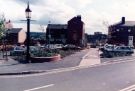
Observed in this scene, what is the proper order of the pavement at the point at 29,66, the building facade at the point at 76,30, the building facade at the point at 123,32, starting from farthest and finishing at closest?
1. the building facade at the point at 123,32
2. the building facade at the point at 76,30
3. the pavement at the point at 29,66

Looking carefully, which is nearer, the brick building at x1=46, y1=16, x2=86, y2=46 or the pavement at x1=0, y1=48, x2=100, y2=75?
the pavement at x1=0, y1=48, x2=100, y2=75

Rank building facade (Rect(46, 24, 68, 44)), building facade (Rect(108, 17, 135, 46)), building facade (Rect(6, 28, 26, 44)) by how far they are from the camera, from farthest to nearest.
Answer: building facade (Rect(108, 17, 135, 46)) < building facade (Rect(46, 24, 68, 44)) < building facade (Rect(6, 28, 26, 44))

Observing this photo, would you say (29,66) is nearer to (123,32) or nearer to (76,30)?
(76,30)

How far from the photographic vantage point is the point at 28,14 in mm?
32188

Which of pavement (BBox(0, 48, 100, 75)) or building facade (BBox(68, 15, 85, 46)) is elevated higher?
building facade (BBox(68, 15, 85, 46))

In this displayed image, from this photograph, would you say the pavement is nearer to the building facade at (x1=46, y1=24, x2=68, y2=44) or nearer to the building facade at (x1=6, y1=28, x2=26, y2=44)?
the building facade at (x1=6, y1=28, x2=26, y2=44)

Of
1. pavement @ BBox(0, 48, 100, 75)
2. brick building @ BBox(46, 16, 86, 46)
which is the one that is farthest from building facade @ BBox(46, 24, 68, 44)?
pavement @ BBox(0, 48, 100, 75)

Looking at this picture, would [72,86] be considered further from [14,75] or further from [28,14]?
[28,14]

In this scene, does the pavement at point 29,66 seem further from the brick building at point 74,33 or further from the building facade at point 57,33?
the building facade at point 57,33

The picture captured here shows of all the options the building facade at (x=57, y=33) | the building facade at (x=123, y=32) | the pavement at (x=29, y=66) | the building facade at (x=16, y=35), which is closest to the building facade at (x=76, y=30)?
the building facade at (x=57, y=33)

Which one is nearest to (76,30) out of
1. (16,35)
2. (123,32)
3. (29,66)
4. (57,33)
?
(57,33)

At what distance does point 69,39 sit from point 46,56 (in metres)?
71.4

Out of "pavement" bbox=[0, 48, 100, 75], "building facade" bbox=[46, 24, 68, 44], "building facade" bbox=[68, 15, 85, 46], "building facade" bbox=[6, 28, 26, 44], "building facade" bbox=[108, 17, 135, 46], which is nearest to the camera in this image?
"pavement" bbox=[0, 48, 100, 75]

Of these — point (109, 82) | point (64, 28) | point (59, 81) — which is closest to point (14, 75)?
point (59, 81)
